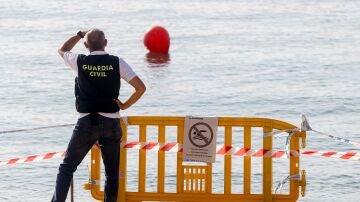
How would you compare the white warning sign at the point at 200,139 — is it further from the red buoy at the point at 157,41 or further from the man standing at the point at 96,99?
the red buoy at the point at 157,41

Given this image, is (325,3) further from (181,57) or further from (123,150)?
(123,150)

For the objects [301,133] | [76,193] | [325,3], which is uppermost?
[325,3]

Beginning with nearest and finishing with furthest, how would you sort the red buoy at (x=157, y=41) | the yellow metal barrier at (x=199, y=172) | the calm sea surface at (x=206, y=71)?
1. the yellow metal barrier at (x=199, y=172)
2. the calm sea surface at (x=206, y=71)
3. the red buoy at (x=157, y=41)

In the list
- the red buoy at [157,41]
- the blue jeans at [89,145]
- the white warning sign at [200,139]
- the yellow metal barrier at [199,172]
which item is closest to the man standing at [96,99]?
the blue jeans at [89,145]

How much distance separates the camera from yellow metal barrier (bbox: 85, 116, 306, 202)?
37.0ft

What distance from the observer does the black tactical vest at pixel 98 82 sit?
10133mm

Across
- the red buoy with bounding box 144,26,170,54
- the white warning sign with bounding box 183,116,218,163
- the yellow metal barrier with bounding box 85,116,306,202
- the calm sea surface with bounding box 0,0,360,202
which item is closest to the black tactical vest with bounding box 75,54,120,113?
the yellow metal barrier with bounding box 85,116,306,202

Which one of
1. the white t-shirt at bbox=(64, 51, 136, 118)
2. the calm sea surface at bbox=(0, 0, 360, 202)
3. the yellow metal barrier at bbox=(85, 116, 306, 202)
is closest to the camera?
the white t-shirt at bbox=(64, 51, 136, 118)

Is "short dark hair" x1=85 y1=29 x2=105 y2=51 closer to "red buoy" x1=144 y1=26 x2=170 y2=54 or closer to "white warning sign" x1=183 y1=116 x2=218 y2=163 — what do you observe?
"white warning sign" x1=183 y1=116 x2=218 y2=163

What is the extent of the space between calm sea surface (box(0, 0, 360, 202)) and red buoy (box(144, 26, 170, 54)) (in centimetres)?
31

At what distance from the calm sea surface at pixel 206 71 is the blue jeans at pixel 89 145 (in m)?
3.14

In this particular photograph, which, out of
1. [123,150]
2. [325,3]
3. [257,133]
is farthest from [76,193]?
[325,3]

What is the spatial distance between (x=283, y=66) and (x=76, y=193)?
41.3ft

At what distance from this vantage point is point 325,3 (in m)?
41.2
